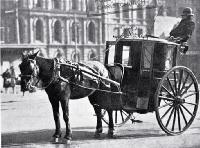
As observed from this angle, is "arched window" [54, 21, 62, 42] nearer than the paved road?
No

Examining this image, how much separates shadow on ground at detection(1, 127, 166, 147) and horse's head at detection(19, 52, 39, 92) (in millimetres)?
1182

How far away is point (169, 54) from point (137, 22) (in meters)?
41.5

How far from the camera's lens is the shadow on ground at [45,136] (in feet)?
24.1

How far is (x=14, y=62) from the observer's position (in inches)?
1225

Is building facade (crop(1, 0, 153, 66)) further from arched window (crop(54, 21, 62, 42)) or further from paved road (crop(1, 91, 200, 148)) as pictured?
paved road (crop(1, 91, 200, 148))

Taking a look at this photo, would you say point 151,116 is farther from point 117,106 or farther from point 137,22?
point 137,22

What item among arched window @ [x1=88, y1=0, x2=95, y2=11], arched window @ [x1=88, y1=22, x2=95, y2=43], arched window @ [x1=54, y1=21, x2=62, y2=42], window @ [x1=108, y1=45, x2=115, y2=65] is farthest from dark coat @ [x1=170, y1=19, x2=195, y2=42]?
arched window @ [x1=88, y1=22, x2=95, y2=43]

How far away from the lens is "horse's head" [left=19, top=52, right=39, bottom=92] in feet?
21.6

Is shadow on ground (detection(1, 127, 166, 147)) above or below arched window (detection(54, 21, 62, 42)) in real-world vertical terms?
below

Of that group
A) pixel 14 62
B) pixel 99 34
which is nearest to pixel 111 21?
pixel 99 34

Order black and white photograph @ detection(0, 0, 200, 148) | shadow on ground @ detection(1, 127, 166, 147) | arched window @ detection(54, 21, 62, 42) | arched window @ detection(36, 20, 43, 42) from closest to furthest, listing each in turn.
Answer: black and white photograph @ detection(0, 0, 200, 148) < shadow on ground @ detection(1, 127, 166, 147) < arched window @ detection(36, 20, 43, 42) < arched window @ detection(54, 21, 62, 42)

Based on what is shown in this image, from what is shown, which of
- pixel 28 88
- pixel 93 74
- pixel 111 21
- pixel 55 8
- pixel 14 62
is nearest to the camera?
pixel 28 88

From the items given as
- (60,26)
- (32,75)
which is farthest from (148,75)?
(60,26)

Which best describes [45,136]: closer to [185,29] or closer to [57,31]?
[185,29]
